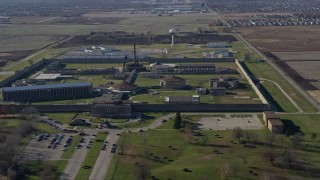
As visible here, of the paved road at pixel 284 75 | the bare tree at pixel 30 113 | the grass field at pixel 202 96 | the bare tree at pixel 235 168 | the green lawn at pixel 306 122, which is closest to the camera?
the bare tree at pixel 235 168

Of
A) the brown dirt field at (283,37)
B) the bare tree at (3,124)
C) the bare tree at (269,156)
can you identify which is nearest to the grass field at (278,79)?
the bare tree at (269,156)

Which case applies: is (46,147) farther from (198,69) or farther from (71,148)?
(198,69)

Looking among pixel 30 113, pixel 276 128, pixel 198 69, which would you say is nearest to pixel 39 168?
pixel 30 113

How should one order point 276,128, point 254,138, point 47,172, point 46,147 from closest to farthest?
point 47,172 < point 46,147 < point 254,138 < point 276,128

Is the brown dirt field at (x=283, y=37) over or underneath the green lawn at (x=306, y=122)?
over

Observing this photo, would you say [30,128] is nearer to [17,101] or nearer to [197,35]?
[17,101]

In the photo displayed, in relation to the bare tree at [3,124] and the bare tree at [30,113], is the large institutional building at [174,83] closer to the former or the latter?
the bare tree at [30,113]

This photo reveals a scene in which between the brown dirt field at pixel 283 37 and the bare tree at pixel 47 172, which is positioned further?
the brown dirt field at pixel 283 37
